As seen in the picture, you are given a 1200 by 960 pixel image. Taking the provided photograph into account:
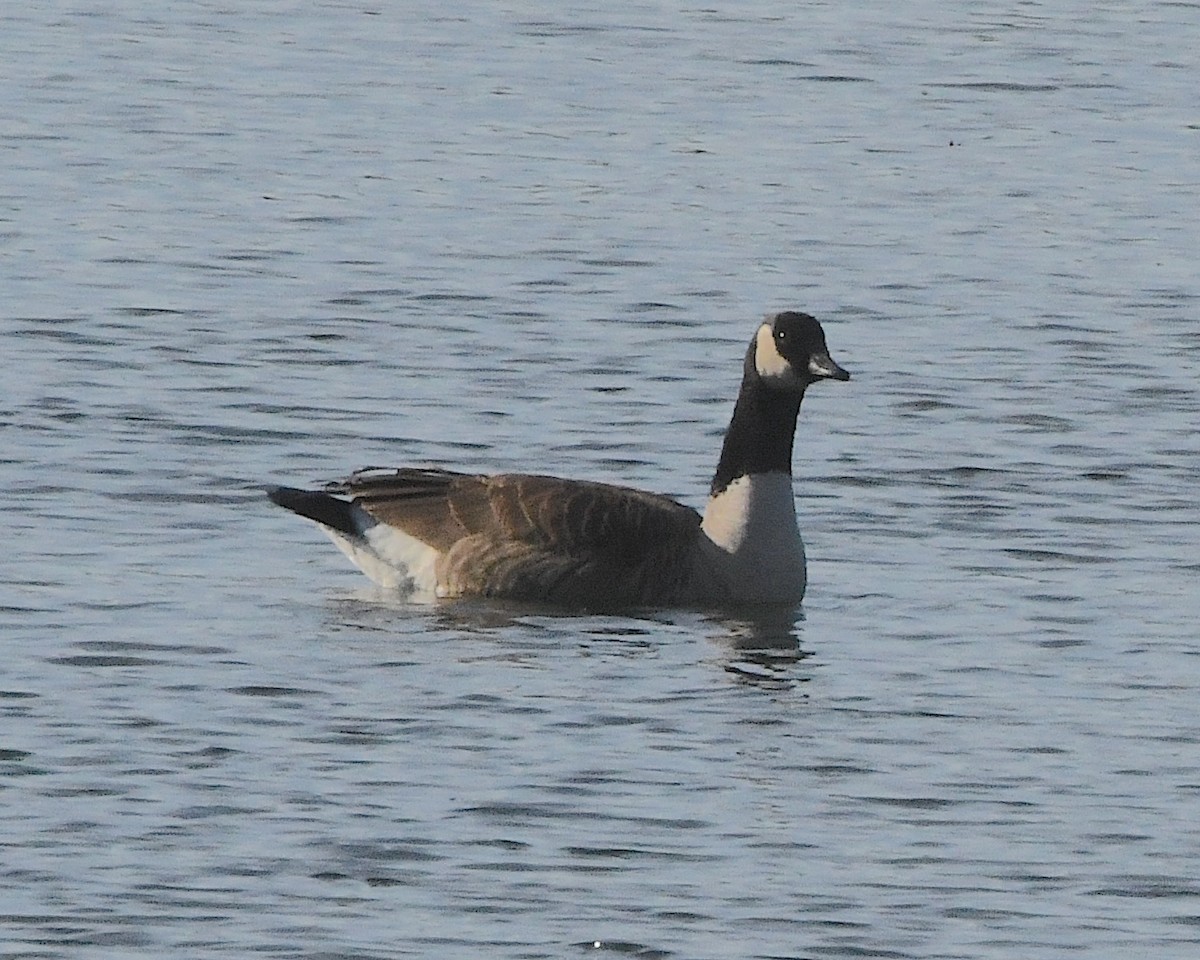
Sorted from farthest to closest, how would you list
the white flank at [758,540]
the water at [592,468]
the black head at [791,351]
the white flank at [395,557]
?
the black head at [791,351]
the white flank at [395,557]
the white flank at [758,540]
the water at [592,468]

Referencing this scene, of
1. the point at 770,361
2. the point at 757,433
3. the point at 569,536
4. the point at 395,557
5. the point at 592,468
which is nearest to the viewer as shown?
the point at 569,536

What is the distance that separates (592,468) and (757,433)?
1.91 metres

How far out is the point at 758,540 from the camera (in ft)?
46.6

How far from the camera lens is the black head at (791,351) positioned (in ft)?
48.1

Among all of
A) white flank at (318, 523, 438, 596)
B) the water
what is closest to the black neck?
the water

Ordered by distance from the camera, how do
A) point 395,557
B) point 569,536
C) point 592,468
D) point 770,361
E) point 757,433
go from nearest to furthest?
point 569,536, point 395,557, point 757,433, point 770,361, point 592,468

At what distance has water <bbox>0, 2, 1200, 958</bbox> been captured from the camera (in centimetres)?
988

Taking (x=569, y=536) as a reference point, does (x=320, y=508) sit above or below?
above

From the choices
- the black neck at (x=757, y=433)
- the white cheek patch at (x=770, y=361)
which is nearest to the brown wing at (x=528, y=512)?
the black neck at (x=757, y=433)

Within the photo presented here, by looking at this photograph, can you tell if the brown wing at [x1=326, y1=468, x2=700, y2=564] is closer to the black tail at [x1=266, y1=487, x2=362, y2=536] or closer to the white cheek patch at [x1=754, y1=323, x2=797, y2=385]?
the black tail at [x1=266, y1=487, x2=362, y2=536]

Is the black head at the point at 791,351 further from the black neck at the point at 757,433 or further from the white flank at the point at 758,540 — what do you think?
the white flank at the point at 758,540

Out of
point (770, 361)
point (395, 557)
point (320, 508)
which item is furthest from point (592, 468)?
point (320, 508)

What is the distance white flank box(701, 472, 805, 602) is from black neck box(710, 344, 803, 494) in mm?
66

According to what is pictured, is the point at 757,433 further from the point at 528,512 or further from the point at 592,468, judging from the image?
the point at 592,468
